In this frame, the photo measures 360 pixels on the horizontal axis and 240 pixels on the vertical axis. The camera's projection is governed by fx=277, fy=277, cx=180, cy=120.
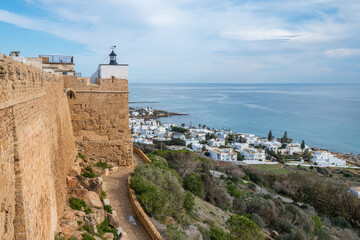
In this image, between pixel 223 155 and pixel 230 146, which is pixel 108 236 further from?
pixel 230 146

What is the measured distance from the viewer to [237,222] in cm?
976

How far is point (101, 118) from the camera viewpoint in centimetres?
1244

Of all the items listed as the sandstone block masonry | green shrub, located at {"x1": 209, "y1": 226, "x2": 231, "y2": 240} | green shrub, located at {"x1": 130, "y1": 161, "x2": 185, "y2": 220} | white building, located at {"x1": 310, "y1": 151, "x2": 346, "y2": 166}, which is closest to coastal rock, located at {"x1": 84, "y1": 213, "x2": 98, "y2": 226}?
green shrub, located at {"x1": 130, "y1": 161, "x2": 185, "y2": 220}

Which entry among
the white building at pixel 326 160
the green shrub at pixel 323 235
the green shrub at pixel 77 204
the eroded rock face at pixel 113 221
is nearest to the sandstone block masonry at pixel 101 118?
the green shrub at pixel 77 204

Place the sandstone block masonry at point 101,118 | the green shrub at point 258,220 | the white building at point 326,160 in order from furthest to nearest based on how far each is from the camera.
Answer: the white building at point 326,160, the green shrub at point 258,220, the sandstone block masonry at point 101,118

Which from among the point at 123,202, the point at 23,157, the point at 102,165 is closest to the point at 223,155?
the point at 102,165

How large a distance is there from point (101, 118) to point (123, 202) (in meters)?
4.31

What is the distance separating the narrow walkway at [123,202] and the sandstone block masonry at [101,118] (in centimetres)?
107

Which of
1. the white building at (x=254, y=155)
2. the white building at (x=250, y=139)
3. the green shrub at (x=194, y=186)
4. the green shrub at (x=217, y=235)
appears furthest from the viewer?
the white building at (x=250, y=139)

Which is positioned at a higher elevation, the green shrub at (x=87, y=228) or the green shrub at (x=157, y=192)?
the green shrub at (x=87, y=228)

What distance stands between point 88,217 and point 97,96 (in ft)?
21.2

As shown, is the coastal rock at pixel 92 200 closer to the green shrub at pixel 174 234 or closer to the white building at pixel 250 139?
the green shrub at pixel 174 234

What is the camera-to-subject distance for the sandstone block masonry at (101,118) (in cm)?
1199

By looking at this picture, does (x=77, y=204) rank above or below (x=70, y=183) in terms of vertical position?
below
